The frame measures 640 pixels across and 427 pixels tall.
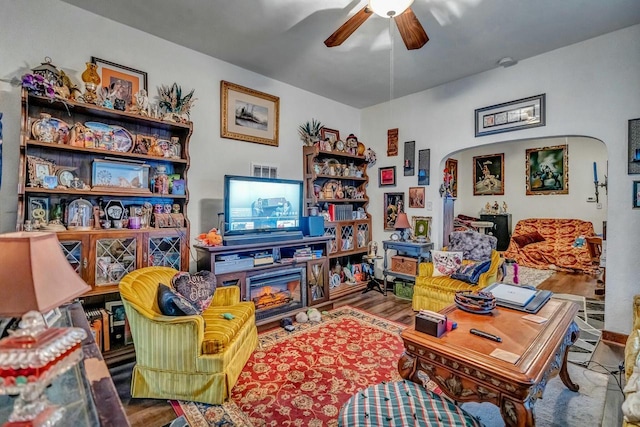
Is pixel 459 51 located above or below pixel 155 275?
above

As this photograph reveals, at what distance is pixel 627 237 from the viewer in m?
2.75

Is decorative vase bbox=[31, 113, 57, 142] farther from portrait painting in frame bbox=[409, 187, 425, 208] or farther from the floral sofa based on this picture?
the floral sofa

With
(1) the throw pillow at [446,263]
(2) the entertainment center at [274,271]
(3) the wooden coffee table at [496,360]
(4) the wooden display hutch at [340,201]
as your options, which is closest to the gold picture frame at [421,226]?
(1) the throw pillow at [446,263]

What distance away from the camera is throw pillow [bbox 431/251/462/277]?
135 inches

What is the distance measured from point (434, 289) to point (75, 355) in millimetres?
3166

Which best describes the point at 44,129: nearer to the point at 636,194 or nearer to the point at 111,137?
the point at 111,137

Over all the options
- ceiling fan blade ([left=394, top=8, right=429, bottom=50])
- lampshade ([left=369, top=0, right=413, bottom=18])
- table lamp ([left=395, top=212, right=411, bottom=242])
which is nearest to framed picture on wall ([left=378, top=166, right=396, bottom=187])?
table lamp ([left=395, top=212, right=411, bottom=242])

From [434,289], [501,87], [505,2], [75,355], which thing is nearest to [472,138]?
[501,87]

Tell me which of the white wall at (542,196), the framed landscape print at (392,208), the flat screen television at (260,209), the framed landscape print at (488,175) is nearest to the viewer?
the flat screen television at (260,209)

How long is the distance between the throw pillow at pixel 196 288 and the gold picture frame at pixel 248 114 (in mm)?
1742

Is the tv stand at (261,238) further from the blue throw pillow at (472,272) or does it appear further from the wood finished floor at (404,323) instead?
the blue throw pillow at (472,272)

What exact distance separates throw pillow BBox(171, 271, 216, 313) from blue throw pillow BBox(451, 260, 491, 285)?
254 centimetres

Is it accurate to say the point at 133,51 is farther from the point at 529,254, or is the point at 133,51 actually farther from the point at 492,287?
the point at 529,254

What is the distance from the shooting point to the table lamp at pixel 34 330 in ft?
2.42
